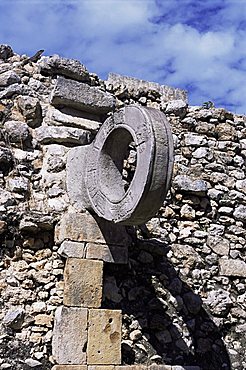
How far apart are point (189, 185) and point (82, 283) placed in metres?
1.82

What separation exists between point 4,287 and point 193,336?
1.89m

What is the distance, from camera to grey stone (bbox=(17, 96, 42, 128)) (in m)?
5.80

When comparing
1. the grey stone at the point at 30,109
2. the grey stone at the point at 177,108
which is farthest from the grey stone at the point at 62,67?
the grey stone at the point at 177,108

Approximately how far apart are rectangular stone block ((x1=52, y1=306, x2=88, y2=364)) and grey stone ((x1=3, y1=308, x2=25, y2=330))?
297mm

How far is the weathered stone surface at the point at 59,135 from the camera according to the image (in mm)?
5754

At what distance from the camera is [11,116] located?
582 cm

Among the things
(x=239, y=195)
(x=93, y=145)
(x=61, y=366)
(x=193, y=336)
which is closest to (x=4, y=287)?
(x=61, y=366)

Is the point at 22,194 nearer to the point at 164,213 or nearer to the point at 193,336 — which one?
the point at 164,213

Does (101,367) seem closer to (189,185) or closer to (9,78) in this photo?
(189,185)

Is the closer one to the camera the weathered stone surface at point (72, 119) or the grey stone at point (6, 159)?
the grey stone at point (6, 159)

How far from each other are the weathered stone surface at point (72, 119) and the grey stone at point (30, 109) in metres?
0.10

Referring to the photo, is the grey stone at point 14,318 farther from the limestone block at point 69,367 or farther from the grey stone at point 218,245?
the grey stone at point 218,245

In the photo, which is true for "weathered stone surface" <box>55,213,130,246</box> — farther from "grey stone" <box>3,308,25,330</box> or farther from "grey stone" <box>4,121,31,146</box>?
"grey stone" <box>4,121,31,146</box>

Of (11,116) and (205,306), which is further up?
(11,116)
